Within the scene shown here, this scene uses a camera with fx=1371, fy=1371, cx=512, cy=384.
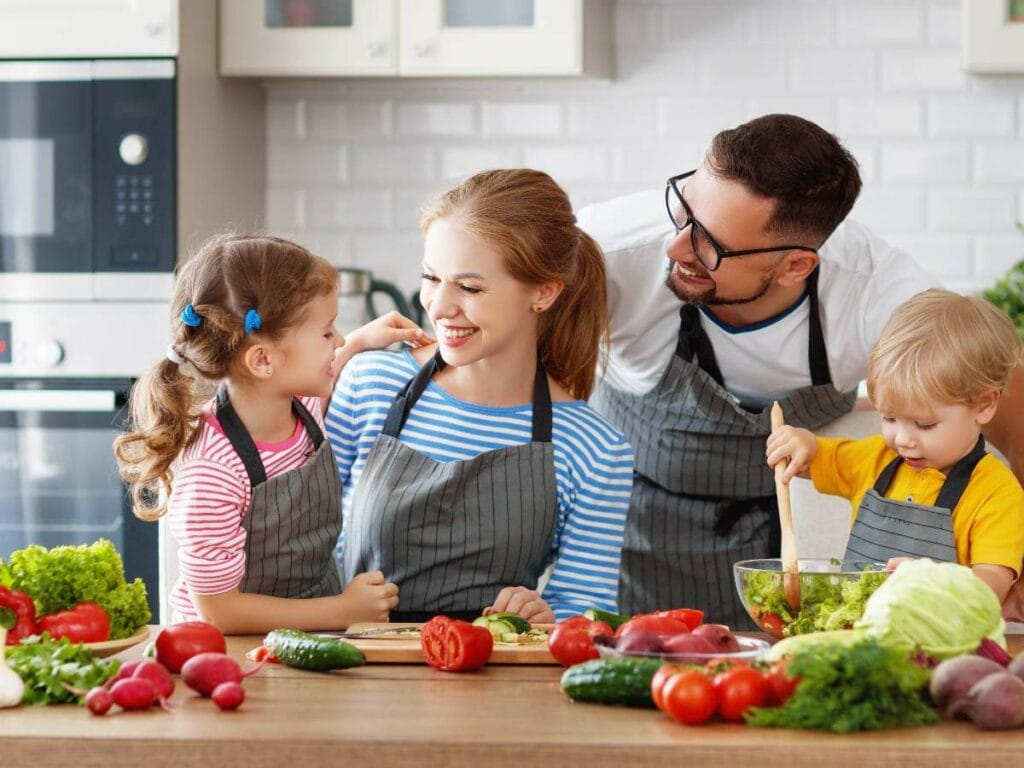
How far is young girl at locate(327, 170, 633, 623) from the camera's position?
211 centimetres

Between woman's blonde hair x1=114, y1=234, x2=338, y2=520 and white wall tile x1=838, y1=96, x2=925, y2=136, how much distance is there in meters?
2.31

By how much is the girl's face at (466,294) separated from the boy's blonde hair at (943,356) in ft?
1.85

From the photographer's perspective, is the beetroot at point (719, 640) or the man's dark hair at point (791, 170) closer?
the beetroot at point (719, 640)

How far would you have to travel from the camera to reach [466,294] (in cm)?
209

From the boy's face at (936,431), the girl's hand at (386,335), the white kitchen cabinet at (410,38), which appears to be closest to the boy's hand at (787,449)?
the boy's face at (936,431)

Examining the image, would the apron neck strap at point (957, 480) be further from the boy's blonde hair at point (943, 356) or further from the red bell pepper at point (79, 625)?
the red bell pepper at point (79, 625)

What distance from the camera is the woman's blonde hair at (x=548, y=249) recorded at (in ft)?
7.00

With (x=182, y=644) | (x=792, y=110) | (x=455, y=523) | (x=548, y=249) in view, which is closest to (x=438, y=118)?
(x=792, y=110)

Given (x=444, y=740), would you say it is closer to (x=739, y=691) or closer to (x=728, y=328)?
(x=739, y=691)

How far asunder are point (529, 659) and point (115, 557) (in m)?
0.52

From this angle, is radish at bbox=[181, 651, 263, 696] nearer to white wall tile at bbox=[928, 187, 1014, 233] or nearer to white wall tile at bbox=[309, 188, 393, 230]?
white wall tile at bbox=[309, 188, 393, 230]

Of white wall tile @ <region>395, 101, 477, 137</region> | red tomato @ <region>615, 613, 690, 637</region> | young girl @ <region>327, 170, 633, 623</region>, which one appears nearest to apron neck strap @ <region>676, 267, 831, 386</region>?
young girl @ <region>327, 170, 633, 623</region>

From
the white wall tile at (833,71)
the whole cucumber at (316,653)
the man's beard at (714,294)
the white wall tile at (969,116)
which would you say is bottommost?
the whole cucumber at (316,653)

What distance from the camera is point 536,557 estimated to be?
2.16 meters
